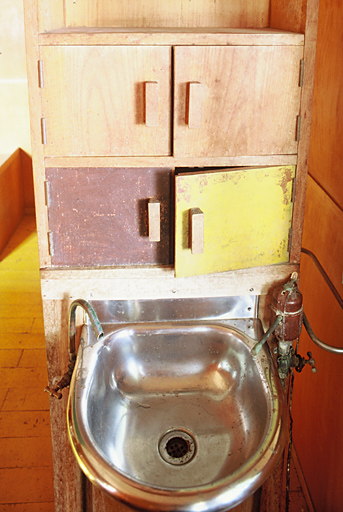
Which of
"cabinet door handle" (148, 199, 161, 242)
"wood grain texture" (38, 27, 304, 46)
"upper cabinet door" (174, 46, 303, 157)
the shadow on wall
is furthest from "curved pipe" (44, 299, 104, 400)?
the shadow on wall

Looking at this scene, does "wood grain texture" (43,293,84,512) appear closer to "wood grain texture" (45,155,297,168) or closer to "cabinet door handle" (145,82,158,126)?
"wood grain texture" (45,155,297,168)

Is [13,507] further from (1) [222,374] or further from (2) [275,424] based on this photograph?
(2) [275,424]

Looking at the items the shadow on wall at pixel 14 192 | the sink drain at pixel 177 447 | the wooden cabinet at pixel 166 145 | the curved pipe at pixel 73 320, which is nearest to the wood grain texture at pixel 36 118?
the wooden cabinet at pixel 166 145

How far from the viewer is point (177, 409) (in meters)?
1.50

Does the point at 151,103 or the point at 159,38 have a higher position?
the point at 159,38

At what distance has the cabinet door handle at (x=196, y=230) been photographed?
1.36 metres

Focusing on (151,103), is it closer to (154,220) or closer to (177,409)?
(154,220)

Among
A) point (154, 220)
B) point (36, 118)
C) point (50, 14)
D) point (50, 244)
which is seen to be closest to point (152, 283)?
point (154, 220)

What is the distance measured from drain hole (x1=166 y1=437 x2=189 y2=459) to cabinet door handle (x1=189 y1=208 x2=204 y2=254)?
490 millimetres

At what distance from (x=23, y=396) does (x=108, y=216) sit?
58.7 inches

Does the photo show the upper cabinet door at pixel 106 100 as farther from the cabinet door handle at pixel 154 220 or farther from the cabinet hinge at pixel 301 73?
the cabinet hinge at pixel 301 73

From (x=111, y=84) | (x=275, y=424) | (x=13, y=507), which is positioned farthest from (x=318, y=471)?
(x=111, y=84)

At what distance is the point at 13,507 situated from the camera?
2.01 metres

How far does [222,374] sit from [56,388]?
0.46 meters
